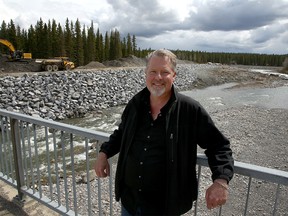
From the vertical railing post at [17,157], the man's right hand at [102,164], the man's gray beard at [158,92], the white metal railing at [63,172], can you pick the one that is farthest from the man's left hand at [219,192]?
the vertical railing post at [17,157]

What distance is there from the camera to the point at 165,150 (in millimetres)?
1796

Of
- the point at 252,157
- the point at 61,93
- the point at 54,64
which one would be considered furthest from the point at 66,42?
the point at 252,157

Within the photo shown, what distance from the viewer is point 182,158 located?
1.76m

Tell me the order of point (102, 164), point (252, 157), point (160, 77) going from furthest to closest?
point (252, 157)
point (102, 164)
point (160, 77)

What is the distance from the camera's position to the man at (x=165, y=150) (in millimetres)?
1707

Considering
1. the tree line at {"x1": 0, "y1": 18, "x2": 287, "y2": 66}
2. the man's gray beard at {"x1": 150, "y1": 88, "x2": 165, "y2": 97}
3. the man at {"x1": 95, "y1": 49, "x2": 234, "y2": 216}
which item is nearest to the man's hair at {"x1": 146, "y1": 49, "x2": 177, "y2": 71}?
the man at {"x1": 95, "y1": 49, "x2": 234, "y2": 216}

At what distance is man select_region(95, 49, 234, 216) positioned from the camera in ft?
5.60

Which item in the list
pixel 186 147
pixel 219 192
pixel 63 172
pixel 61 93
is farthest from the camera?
pixel 61 93

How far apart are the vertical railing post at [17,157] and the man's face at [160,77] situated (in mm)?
2320

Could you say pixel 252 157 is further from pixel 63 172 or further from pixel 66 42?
pixel 66 42

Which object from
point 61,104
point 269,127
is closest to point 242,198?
point 269,127

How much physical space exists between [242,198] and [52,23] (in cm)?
4926

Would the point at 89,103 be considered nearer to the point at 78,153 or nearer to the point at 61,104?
the point at 61,104

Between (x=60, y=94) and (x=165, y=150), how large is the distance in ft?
55.6
